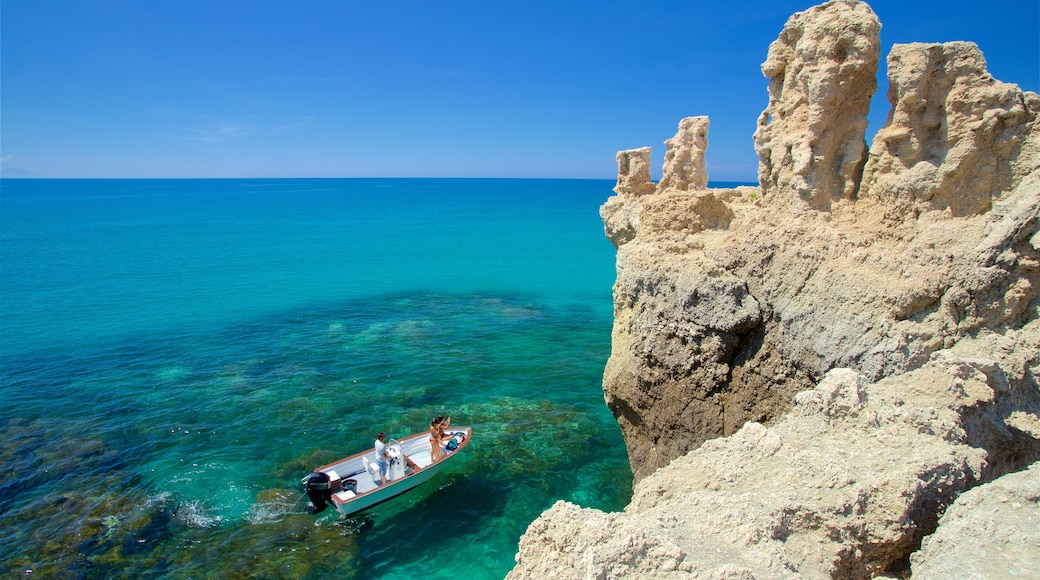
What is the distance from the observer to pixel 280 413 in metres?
18.1

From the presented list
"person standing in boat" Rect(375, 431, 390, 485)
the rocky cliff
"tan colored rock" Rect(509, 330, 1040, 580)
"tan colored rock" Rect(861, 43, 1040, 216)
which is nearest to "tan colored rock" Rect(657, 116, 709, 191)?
the rocky cliff

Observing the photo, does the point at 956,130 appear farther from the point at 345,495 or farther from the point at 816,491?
the point at 345,495

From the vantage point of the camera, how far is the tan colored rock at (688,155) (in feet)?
46.0

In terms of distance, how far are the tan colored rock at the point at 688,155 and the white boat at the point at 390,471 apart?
8.63m

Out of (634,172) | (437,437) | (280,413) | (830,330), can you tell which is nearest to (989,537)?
(830,330)

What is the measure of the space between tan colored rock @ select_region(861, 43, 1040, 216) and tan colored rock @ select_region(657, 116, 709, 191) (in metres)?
5.33

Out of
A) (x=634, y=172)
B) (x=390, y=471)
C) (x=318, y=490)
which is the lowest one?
(x=390, y=471)

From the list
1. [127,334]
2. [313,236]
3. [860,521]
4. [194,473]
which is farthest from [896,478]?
[313,236]

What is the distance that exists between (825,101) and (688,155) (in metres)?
4.67

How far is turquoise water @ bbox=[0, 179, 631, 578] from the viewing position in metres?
12.3

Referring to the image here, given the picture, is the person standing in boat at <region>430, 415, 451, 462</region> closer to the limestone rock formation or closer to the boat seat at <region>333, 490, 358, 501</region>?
the boat seat at <region>333, 490, 358, 501</region>

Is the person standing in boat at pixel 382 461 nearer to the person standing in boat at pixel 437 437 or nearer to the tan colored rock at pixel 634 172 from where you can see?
the person standing in boat at pixel 437 437

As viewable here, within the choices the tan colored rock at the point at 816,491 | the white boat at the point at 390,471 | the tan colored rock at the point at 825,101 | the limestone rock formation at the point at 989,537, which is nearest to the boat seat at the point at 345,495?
the white boat at the point at 390,471

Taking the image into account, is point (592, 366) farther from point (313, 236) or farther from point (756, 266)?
point (313, 236)
